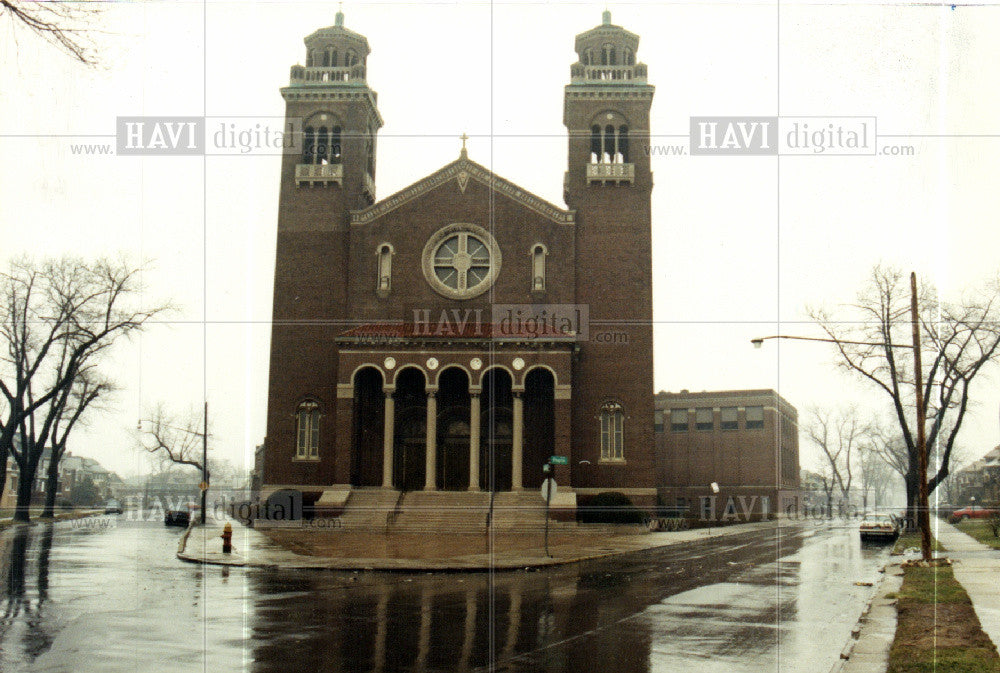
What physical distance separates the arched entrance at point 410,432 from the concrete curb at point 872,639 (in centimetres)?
2986

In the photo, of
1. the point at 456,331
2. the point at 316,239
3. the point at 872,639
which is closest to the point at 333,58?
the point at 316,239

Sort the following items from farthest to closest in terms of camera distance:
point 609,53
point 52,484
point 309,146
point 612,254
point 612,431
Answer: point 609,53, point 309,146, point 612,254, point 612,431, point 52,484

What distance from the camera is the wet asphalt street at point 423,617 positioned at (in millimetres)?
12633

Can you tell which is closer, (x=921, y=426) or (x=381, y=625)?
(x=381, y=625)

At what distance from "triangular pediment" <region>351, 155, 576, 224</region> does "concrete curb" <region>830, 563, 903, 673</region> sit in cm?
3108

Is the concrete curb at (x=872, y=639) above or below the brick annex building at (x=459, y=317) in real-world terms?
below

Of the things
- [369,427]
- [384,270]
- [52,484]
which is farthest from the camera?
[384,270]

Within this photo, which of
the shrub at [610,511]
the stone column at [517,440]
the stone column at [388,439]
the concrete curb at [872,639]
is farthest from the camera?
the stone column at [388,439]

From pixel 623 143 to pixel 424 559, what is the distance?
97.1ft

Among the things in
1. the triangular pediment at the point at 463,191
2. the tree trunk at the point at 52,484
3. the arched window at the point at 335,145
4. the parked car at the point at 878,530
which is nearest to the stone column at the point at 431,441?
the triangular pediment at the point at 463,191

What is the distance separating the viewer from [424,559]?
94.2ft

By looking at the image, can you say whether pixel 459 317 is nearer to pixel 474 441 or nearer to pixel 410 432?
pixel 410 432

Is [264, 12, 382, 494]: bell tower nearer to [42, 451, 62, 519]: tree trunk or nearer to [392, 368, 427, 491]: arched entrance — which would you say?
[392, 368, 427, 491]: arched entrance

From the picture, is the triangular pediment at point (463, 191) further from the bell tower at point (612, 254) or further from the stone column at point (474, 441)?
the stone column at point (474, 441)
